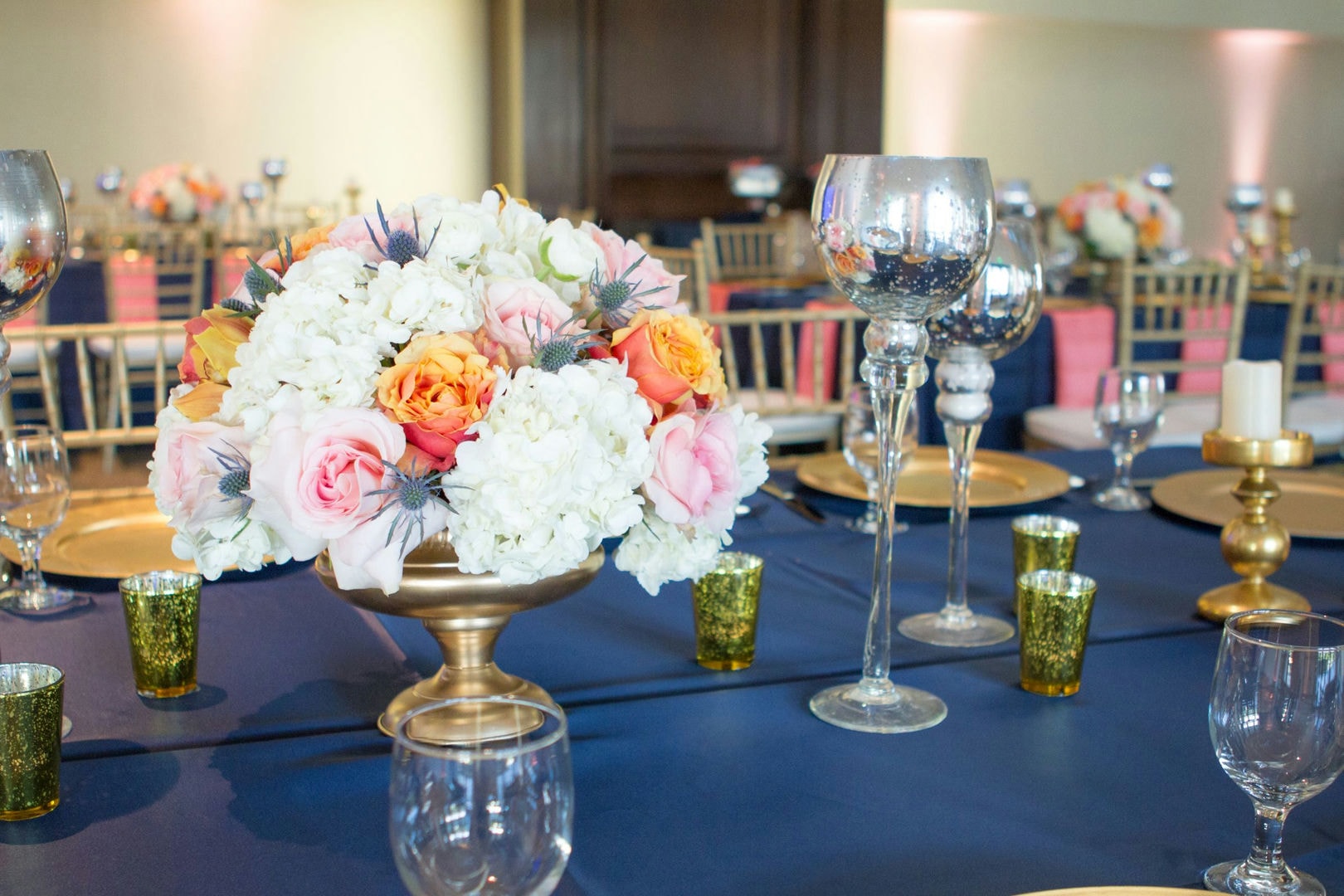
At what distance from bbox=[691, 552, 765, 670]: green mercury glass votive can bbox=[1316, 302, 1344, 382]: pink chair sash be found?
119 inches

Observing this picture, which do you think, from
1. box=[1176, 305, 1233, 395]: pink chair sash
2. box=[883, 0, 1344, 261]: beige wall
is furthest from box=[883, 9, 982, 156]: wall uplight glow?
box=[1176, 305, 1233, 395]: pink chair sash

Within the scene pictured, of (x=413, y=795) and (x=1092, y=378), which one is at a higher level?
(x=413, y=795)

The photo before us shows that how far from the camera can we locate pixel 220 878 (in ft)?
2.10

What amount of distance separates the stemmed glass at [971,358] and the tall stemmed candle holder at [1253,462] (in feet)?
0.56

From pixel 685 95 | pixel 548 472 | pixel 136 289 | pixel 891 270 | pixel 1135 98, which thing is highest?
pixel 1135 98

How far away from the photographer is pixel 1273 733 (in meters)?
0.63

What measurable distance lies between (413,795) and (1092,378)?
9.72 ft

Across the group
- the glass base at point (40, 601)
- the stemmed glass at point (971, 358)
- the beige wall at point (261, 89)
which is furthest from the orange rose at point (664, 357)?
the beige wall at point (261, 89)

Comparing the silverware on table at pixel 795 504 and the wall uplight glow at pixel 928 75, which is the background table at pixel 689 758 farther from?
the wall uplight glow at pixel 928 75

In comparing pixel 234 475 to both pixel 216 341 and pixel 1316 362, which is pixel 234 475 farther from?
pixel 1316 362

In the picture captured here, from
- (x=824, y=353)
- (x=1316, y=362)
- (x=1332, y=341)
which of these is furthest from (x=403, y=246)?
(x=1332, y=341)

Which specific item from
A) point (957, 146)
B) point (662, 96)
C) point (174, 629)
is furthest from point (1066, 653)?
point (957, 146)

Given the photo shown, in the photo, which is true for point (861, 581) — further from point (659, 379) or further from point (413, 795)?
point (413, 795)

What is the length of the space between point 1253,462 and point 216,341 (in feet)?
2.54
